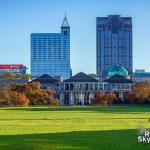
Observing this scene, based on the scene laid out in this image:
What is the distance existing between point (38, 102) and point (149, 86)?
119 feet

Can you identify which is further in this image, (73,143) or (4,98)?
(4,98)

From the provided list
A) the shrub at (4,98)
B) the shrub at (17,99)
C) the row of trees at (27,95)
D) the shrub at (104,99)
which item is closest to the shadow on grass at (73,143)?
the shrub at (4,98)

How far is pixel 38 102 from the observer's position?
13512 cm

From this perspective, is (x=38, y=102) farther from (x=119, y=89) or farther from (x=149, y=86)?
(x=119, y=89)

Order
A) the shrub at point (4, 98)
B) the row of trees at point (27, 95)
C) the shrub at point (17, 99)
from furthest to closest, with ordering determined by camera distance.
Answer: the row of trees at point (27, 95), the shrub at point (17, 99), the shrub at point (4, 98)

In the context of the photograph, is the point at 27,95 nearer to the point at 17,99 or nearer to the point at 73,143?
the point at 17,99

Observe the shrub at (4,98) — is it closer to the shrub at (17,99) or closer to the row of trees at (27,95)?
the row of trees at (27,95)

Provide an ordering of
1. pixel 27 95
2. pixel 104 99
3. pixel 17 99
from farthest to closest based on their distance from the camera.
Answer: pixel 104 99 < pixel 27 95 < pixel 17 99

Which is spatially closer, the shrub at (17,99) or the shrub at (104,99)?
the shrub at (17,99)

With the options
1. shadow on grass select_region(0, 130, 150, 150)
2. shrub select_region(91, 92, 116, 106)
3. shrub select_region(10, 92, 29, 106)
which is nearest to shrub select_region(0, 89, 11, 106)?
shrub select_region(10, 92, 29, 106)

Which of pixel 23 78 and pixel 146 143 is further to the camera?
pixel 23 78

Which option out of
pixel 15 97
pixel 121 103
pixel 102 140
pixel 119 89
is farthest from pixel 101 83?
pixel 102 140

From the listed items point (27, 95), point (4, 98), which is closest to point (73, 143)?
point (4, 98)

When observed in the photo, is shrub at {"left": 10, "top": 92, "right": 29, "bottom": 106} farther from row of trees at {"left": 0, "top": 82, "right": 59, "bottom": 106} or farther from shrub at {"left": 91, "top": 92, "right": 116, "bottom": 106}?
shrub at {"left": 91, "top": 92, "right": 116, "bottom": 106}
